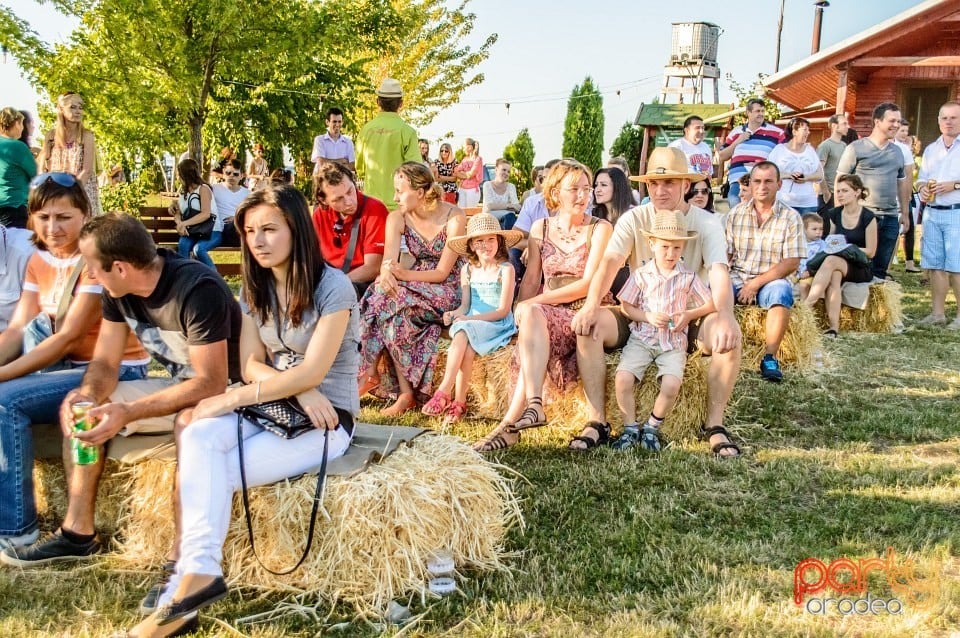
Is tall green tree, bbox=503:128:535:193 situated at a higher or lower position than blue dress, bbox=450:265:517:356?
higher

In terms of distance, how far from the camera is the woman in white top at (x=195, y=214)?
31.7 ft

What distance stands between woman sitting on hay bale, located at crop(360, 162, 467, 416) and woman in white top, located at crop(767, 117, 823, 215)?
504 cm

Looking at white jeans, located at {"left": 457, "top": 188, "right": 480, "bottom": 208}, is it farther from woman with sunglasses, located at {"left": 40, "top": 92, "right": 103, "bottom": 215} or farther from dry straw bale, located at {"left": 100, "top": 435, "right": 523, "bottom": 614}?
dry straw bale, located at {"left": 100, "top": 435, "right": 523, "bottom": 614}

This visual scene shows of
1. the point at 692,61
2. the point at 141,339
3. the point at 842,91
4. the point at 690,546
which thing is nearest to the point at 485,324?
the point at 690,546

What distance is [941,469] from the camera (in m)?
4.15

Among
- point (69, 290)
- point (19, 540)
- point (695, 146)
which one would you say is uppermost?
point (695, 146)

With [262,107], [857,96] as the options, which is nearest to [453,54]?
[262,107]

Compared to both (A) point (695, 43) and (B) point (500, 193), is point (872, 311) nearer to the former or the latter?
(B) point (500, 193)

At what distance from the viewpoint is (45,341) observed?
11.6 feet

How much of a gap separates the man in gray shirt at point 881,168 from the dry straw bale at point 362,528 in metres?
7.44

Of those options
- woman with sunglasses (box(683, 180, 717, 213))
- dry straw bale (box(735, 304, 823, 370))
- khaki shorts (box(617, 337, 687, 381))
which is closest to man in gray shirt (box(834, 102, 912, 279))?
woman with sunglasses (box(683, 180, 717, 213))

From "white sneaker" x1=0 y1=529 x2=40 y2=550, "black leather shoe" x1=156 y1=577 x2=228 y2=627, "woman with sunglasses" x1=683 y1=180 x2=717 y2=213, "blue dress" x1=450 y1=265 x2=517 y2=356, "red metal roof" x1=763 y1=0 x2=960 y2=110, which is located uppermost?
"red metal roof" x1=763 y1=0 x2=960 y2=110

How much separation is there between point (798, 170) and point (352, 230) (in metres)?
5.97

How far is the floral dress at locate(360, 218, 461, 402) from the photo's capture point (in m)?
5.32
